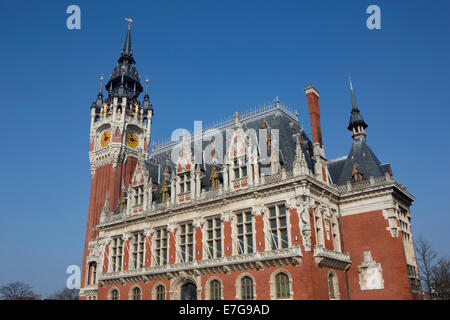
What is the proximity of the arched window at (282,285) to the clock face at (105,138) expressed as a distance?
36.5 meters

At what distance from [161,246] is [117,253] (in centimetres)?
701

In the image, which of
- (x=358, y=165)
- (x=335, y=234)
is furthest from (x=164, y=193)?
(x=358, y=165)

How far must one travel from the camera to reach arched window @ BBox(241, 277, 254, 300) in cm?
3188

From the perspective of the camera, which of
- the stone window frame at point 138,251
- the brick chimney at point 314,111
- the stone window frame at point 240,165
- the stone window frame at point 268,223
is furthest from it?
the stone window frame at point 138,251

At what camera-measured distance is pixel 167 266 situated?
123 feet

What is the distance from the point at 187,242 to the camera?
37.2 metres

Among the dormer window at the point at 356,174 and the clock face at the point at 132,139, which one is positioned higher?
the clock face at the point at 132,139

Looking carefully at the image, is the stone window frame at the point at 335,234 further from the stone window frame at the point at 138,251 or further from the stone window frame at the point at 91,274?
the stone window frame at the point at 91,274

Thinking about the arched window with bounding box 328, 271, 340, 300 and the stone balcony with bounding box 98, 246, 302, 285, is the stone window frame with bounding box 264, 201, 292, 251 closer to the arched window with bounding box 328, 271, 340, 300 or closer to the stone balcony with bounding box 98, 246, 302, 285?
the stone balcony with bounding box 98, 246, 302, 285

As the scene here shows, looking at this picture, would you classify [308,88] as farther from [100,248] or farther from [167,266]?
[100,248]

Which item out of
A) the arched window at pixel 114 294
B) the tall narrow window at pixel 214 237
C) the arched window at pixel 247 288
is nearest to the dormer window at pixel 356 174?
the tall narrow window at pixel 214 237

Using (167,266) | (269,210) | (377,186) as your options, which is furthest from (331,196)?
(167,266)

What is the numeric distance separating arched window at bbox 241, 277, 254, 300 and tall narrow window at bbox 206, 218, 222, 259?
11.1 feet

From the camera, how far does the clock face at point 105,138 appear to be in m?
58.1
